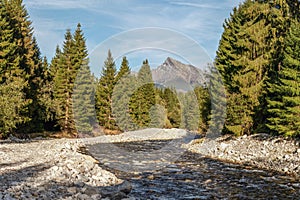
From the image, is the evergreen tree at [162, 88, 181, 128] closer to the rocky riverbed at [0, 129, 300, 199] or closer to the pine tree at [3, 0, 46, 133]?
the pine tree at [3, 0, 46, 133]

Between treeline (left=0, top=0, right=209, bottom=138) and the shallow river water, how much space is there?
13.1 meters

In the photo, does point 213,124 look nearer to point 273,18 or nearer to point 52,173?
point 273,18

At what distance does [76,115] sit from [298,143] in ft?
95.9

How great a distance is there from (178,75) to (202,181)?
3801cm

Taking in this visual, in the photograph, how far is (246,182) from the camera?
599 inches

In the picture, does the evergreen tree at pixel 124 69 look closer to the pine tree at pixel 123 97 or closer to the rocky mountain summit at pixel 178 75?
the pine tree at pixel 123 97

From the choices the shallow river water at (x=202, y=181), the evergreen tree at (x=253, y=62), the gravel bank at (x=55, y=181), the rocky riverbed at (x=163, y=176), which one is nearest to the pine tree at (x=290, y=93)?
the rocky riverbed at (x=163, y=176)

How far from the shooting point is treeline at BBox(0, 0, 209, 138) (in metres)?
31.0

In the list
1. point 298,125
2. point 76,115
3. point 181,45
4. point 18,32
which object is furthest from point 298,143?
point 18,32

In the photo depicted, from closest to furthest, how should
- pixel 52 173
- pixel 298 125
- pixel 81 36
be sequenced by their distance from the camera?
pixel 52 173 → pixel 298 125 → pixel 81 36

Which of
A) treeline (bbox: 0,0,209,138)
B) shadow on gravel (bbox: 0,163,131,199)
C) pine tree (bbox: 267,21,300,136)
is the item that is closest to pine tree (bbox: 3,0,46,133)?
treeline (bbox: 0,0,209,138)

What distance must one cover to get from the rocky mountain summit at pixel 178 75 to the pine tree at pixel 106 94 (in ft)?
26.5

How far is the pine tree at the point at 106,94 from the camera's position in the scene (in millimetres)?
49781

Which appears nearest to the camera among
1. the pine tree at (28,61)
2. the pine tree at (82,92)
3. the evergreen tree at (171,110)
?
the pine tree at (28,61)
